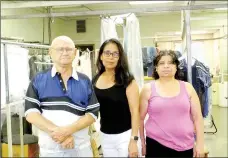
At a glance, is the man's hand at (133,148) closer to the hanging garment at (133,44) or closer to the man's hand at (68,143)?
the man's hand at (68,143)

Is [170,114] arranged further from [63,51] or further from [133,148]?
[63,51]

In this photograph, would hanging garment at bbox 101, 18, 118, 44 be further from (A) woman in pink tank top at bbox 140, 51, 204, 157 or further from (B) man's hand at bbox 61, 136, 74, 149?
(B) man's hand at bbox 61, 136, 74, 149

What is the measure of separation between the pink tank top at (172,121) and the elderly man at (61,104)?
414 millimetres

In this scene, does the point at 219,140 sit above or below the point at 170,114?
below

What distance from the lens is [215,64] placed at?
8.06m

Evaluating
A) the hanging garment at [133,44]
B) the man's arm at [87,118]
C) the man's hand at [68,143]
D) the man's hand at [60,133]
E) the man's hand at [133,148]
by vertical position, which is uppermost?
the hanging garment at [133,44]

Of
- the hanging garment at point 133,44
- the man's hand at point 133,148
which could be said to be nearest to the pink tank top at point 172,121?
the man's hand at point 133,148

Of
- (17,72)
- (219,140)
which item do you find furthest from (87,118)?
(219,140)

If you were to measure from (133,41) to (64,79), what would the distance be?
3.85 ft

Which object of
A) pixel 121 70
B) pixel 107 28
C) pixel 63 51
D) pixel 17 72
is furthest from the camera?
pixel 17 72

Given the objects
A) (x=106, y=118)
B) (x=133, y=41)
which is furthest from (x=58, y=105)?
(x=133, y=41)

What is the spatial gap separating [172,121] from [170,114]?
5 centimetres

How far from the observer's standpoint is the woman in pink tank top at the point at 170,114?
5.57 feet

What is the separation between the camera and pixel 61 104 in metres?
1.44
